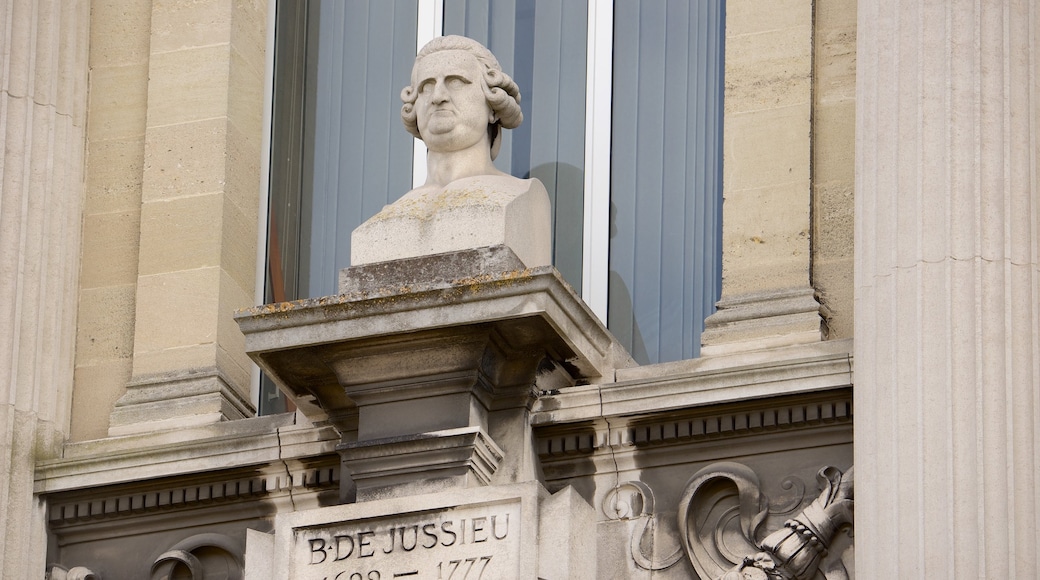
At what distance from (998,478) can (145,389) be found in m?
4.06

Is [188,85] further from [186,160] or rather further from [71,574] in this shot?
[71,574]

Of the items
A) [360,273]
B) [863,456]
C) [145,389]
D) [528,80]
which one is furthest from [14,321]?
[863,456]

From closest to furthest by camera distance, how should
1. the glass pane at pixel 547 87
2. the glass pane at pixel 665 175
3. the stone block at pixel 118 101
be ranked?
the glass pane at pixel 665 175
the glass pane at pixel 547 87
the stone block at pixel 118 101

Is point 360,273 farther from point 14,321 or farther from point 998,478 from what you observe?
point 998,478

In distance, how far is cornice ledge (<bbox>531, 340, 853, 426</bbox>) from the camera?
32.2 feet

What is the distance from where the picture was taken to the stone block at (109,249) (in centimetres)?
1156

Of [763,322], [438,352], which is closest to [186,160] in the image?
[438,352]

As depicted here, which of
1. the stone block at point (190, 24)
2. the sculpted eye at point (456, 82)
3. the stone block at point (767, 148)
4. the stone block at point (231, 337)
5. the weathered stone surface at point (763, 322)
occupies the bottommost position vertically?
the weathered stone surface at point (763, 322)

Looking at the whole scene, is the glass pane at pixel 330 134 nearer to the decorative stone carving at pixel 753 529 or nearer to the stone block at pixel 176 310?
the stone block at pixel 176 310

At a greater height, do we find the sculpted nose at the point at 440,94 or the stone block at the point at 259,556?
the sculpted nose at the point at 440,94

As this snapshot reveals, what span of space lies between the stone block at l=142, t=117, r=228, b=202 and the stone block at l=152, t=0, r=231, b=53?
0.44 metres

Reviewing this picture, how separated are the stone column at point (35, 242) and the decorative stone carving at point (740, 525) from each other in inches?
104

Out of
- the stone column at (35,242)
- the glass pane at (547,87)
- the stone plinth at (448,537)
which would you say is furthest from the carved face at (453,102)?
the stone column at (35,242)

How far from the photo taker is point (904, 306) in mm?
9367
